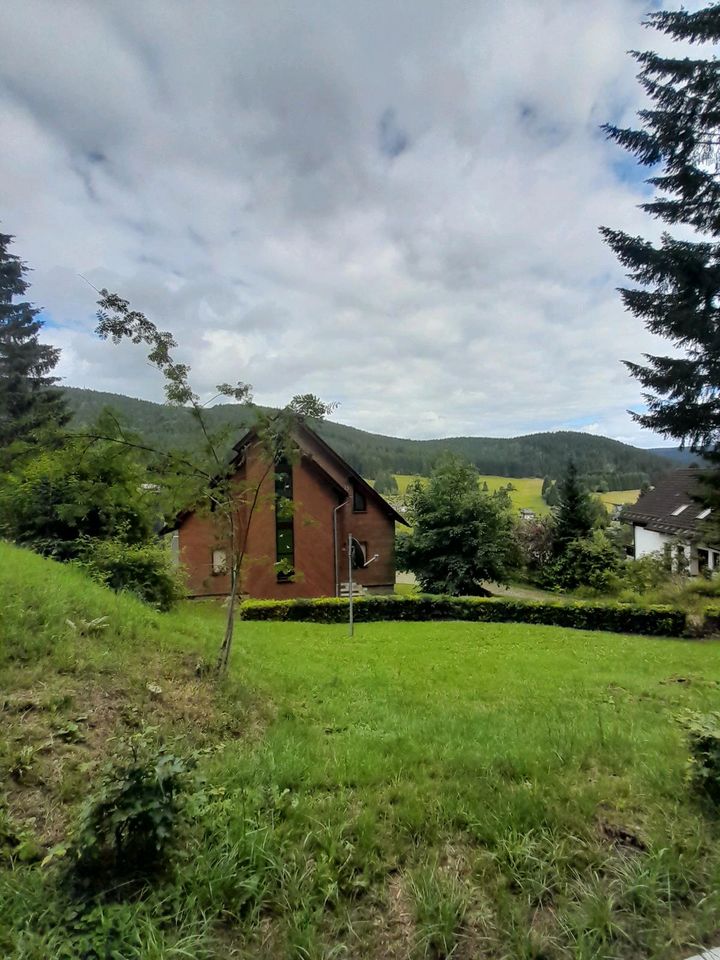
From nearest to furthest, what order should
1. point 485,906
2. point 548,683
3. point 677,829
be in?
Answer: point 485,906 → point 677,829 → point 548,683

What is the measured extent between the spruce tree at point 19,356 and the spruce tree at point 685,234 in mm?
22558

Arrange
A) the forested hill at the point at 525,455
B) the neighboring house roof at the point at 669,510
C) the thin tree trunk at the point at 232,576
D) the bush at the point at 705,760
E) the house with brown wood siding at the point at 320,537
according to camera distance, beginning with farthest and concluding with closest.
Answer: the forested hill at the point at 525,455, the neighboring house roof at the point at 669,510, the house with brown wood siding at the point at 320,537, the thin tree trunk at the point at 232,576, the bush at the point at 705,760

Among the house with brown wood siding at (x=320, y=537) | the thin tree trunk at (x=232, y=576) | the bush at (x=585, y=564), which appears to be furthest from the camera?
the bush at (x=585, y=564)

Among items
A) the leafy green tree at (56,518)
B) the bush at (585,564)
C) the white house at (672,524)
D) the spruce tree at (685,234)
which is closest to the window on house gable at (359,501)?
the bush at (585,564)

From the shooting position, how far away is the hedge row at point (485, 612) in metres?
15.0

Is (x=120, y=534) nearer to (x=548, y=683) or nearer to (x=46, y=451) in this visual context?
(x=46, y=451)

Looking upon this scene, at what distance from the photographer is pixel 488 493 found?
944 inches

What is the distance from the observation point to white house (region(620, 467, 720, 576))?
20281 millimetres

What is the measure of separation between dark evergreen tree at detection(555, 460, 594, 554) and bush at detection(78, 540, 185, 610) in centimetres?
2392

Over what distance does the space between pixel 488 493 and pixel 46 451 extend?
21.8 meters

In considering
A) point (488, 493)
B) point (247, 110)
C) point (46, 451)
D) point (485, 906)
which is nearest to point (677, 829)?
point (485, 906)

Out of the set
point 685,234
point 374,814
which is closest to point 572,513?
point 685,234

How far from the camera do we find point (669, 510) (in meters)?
24.2

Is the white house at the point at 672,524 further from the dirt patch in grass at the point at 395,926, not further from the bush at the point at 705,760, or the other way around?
the dirt patch in grass at the point at 395,926
